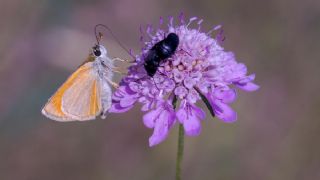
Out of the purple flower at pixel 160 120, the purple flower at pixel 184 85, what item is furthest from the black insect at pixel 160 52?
the purple flower at pixel 160 120

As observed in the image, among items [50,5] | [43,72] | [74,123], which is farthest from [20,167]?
[50,5]

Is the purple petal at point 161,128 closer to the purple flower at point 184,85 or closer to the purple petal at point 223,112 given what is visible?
the purple flower at point 184,85

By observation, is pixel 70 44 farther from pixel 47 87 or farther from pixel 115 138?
pixel 115 138

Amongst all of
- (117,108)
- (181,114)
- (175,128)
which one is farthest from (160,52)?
(175,128)

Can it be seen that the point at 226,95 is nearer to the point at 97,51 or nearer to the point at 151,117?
the point at 151,117

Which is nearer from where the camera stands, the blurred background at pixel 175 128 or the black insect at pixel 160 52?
the black insect at pixel 160 52

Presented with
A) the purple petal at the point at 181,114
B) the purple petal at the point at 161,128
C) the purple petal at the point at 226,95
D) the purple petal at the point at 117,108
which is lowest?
the purple petal at the point at 161,128

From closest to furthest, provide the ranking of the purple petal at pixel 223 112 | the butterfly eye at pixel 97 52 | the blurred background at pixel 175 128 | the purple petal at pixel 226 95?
the purple petal at pixel 223 112 < the purple petal at pixel 226 95 < the butterfly eye at pixel 97 52 < the blurred background at pixel 175 128

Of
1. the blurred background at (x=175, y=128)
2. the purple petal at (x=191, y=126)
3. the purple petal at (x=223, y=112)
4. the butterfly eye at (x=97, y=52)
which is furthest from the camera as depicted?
the blurred background at (x=175, y=128)
